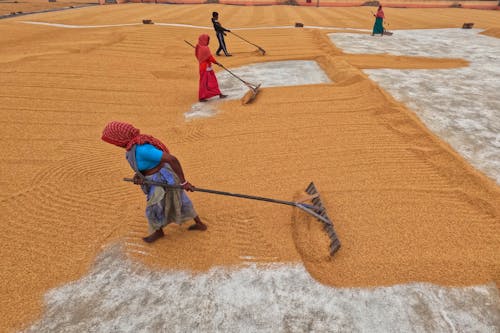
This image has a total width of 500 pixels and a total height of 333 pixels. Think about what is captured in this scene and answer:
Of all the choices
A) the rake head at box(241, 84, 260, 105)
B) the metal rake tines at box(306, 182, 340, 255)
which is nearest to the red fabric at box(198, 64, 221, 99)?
the rake head at box(241, 84, 260, 105)

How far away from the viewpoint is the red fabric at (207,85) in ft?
22.4

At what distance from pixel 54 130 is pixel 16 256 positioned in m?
3.32

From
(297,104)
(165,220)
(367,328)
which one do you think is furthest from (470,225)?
(297,104)

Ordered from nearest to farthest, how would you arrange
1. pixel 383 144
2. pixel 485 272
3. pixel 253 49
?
pixel 485 272
pixel 383 144
pixel 253 49

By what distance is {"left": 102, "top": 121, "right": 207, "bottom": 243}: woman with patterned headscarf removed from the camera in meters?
2.78

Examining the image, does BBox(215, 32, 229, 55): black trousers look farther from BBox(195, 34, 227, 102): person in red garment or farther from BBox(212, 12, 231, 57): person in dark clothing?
BBox(195, 34, 227, 102): person in red garment

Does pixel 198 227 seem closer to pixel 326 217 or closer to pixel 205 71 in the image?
pixel 326 217

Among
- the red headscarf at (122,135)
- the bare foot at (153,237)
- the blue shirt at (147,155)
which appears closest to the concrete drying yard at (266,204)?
the bare foot at (153,237)

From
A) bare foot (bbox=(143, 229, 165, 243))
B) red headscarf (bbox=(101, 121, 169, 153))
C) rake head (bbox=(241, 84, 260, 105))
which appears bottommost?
bare foot (bbox=(143, 229, 165, 243))

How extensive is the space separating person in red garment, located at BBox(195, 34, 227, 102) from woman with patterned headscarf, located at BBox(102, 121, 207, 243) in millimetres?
4208

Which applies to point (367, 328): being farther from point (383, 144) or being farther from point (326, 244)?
point (383, 144)

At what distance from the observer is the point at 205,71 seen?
6793 millimetres

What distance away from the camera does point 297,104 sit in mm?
6391

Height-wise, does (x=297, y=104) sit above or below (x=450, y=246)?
above
